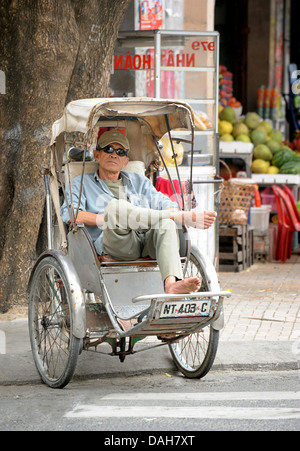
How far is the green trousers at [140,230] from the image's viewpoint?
5.37 meters

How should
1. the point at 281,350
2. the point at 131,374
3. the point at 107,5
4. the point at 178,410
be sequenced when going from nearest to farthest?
the point at 178,410
the point at 131,374
the point at 281,350
the point at 107,5

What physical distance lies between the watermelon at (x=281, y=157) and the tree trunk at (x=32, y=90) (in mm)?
5835

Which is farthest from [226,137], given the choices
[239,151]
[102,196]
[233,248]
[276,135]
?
[102,196]

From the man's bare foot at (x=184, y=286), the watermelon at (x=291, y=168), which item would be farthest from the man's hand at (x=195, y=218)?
the watermelon at (x=291, y=168)

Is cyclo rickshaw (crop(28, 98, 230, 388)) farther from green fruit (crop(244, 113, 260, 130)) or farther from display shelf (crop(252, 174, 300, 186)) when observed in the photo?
green fruit (crop(244, 113, 260, 130))

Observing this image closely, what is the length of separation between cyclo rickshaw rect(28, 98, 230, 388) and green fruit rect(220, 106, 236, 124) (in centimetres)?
726

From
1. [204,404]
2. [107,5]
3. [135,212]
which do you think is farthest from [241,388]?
[107,5]

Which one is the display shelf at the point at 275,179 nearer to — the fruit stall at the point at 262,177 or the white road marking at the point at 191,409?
the fruit stall at the point at 262,177

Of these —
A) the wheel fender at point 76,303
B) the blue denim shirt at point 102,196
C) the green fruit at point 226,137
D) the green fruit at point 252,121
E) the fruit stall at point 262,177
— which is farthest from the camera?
the green fruit at point 252,121

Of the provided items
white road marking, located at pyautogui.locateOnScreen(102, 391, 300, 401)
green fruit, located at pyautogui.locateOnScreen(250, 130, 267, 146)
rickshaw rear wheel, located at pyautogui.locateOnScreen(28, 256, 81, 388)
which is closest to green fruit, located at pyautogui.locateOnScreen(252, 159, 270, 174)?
green fruit, located at pyautogui.locateOnScreen(250, 130, 267, 146)

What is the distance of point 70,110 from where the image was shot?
5.68 meters

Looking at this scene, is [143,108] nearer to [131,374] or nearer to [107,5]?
[131,374]
